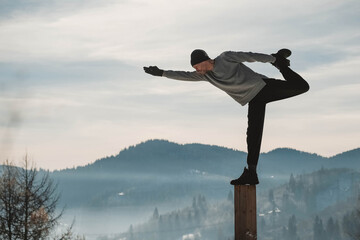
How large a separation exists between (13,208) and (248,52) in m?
24.6

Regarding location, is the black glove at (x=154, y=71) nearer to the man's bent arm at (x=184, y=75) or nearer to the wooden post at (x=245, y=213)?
the man's bent arm at (x=184, y=75)

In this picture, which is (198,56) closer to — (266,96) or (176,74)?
(176,74)

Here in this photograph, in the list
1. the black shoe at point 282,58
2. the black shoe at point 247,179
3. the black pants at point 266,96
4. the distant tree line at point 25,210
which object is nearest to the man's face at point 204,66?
the black pants at point 266,96

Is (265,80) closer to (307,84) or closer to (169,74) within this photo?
(307,84)

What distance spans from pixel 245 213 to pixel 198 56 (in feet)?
5.66

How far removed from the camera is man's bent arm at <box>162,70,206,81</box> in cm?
633

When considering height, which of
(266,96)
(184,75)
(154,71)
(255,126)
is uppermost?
(154,71)

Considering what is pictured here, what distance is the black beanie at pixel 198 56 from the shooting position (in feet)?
20.0

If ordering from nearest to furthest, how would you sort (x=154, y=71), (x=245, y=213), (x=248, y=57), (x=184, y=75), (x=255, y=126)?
(x=245, y=213)
(x=248, y=57)
(x=255, y=126)
(x=184, y=75)
(x=154, y=71)

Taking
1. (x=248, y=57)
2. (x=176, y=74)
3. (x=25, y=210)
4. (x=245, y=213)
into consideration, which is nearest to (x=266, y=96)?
(x=248, y=57)

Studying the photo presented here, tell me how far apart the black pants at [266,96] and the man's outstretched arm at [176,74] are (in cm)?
66

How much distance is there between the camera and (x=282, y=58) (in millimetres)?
6219

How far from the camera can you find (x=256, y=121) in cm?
620

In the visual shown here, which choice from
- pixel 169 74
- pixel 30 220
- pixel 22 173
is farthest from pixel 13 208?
pixel 169 74
